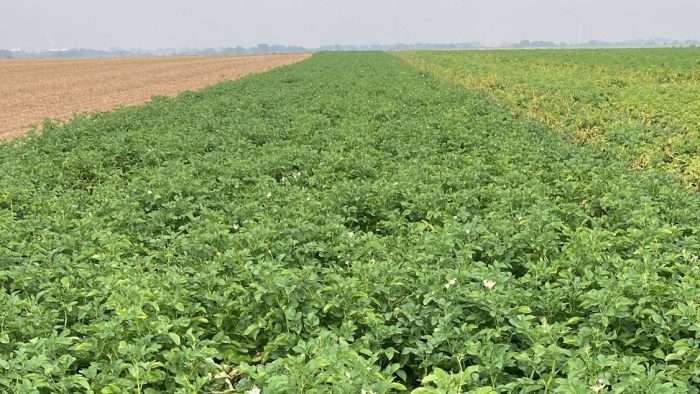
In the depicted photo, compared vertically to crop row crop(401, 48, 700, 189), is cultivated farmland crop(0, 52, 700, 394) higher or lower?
lower

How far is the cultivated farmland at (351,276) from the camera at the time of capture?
9.40 ft

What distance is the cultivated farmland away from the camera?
2.87 m

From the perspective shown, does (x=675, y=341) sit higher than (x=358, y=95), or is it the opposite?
(x=358, y=95)

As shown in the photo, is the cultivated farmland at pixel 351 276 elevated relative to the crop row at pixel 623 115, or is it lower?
lower

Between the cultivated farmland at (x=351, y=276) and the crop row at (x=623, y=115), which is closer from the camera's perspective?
the cultivated farmland at (x=351, y=276)

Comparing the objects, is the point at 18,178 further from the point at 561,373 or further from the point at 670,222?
the point at 670,222

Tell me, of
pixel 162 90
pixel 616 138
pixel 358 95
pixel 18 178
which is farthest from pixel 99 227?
pixel 162 90

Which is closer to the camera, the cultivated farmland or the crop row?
the cultivated farmland

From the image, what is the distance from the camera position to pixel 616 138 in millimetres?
10305

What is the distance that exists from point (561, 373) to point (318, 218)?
290cm

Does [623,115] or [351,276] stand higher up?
[623,115]

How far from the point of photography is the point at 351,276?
164 inches

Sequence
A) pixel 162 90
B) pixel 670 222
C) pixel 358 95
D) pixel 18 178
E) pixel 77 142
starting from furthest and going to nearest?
pixel 162 90, pixel 358 95, pixel 77 142, pixel 18 178, pixel 670 222

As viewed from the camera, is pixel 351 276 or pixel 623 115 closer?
pixel 351 276
